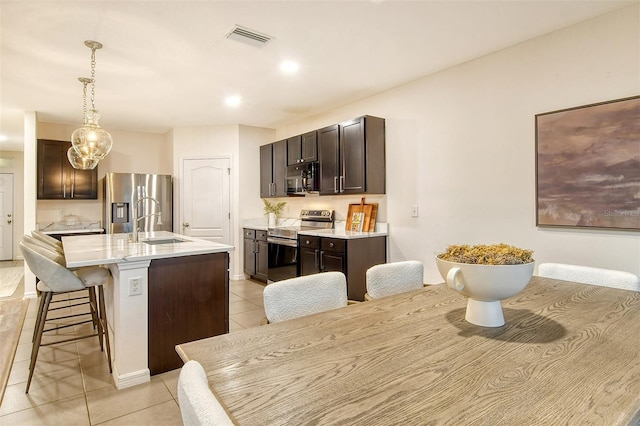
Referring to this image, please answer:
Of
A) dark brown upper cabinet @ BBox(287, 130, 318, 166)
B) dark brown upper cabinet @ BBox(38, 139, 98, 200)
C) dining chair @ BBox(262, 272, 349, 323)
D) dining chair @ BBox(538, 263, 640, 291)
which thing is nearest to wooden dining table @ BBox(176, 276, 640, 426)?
dining chair @ BBox(262, 272, 349, 323)

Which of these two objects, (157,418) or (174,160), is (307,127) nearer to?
(174,160)

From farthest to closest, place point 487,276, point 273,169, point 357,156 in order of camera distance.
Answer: point 273,169
point 357,156
point 487,276

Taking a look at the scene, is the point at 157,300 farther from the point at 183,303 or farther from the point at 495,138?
the point at 495,138

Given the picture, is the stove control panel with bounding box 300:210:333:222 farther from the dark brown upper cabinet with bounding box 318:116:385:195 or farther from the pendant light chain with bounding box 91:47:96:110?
the pendant light chain with bounding box 91:47:96:110

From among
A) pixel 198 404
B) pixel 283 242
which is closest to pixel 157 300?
pixel 198 404

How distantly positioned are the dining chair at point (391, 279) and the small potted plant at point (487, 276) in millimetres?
600

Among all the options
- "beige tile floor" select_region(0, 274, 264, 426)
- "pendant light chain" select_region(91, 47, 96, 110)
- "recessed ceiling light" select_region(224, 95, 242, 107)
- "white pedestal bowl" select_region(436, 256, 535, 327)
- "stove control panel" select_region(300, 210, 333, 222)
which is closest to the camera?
"white pedestal bowl" select_region(436, 256, 535, 327)

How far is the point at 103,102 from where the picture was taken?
4.32 metres

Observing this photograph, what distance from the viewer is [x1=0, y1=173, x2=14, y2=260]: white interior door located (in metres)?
7.40

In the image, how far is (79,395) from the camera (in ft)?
7.17

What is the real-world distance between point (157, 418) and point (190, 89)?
3276mm

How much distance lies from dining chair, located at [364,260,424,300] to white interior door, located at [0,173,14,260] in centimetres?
897

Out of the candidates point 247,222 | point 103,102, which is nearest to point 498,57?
point 247,222

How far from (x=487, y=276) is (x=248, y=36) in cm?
249
